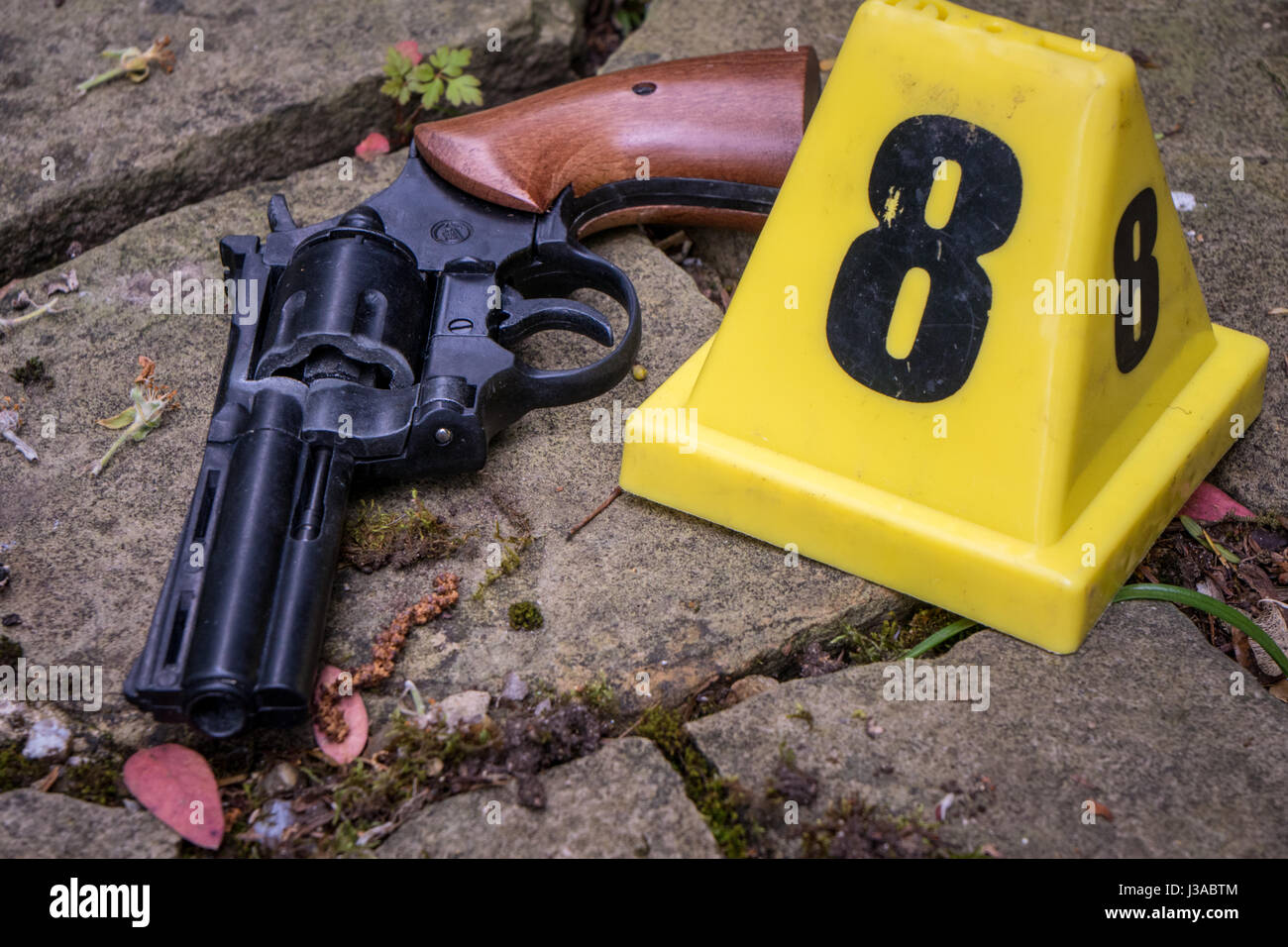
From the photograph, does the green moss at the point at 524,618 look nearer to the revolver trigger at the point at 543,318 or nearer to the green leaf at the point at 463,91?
the revolver trigger at the point at 543,318

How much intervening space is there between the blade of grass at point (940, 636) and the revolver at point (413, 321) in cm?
61

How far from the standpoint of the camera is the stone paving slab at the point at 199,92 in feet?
7.41

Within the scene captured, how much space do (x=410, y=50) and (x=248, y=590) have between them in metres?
1.55

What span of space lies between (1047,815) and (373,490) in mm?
1059

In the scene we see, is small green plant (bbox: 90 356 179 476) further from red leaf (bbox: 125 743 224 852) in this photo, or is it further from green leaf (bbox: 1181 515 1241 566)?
green leaf (bbox: 1181 515 1241 566)

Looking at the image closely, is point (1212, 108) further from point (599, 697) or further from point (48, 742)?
point (48, 742)

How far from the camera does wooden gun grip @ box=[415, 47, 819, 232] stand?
74.4 inches

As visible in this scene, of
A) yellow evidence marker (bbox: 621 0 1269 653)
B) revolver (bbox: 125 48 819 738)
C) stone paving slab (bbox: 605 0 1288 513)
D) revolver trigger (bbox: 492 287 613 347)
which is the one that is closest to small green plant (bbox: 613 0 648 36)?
stone paving slab (bbox: 605 0 1288 513)

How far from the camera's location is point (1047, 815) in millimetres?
1359

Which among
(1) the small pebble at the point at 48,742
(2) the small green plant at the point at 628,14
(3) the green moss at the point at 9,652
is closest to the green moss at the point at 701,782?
(1) the small pebble at the point at 48,742

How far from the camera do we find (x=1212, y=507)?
5.94 ft

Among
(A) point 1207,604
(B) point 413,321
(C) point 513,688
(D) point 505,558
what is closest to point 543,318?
(B) point 413,321

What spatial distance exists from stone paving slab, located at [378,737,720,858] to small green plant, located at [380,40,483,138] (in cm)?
150
